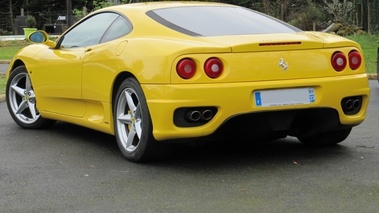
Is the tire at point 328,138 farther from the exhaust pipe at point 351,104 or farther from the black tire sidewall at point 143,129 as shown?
the black tire sidewall at point 143,129

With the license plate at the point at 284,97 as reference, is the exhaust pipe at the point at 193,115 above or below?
below

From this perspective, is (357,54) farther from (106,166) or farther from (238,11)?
(106,166)

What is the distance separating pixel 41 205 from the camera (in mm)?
4031

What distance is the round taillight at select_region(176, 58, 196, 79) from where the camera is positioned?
182 inches

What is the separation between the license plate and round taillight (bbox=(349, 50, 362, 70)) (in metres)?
0.49

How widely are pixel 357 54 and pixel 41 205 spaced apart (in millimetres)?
2732

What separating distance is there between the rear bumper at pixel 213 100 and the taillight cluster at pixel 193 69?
0.08m

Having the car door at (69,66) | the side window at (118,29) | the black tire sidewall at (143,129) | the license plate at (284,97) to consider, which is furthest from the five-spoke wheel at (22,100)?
the license plate at (284,97)

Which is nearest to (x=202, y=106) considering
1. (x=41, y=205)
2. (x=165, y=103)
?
(x=165, y=103)

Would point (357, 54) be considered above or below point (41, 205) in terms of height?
above

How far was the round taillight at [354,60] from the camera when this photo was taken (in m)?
5.12

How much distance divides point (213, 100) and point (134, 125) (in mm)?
849

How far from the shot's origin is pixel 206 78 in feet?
15.1

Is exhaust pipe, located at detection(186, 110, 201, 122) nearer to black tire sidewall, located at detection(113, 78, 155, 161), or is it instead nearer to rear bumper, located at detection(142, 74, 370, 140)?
rear bumper, located at detection(142, 74, 370, 140)
